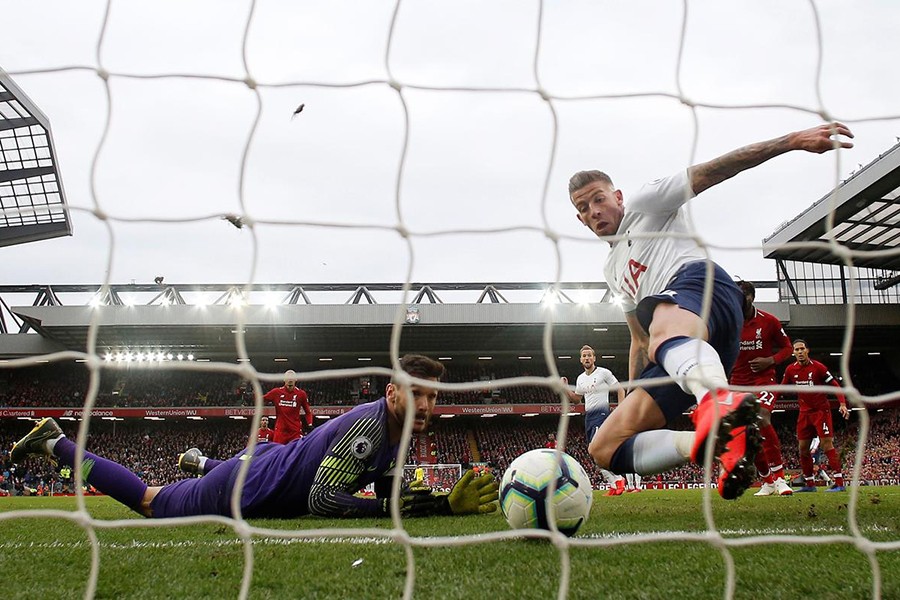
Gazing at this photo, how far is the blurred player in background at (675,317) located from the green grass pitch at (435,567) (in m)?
0.31

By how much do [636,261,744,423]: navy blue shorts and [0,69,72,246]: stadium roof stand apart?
63.8 ft

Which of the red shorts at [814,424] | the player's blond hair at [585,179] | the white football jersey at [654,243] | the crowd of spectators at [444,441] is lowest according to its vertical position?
the crowd of spectators at [444,441]

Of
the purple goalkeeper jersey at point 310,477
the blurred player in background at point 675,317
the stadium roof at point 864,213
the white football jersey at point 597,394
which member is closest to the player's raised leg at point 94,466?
the purple goalkeeper jersey at point 310,477

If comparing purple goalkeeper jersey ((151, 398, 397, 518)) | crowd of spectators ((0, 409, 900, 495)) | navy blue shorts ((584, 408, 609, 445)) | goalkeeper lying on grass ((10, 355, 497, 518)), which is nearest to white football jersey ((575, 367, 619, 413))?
navy blue shorts ((584, 408, 609, 445))

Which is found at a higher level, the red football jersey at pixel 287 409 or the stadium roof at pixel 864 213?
the stadium roof at pixel 864 213

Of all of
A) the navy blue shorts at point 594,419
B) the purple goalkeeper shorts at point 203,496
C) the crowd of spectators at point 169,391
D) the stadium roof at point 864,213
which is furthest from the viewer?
the crowd of spectators at point 169,391

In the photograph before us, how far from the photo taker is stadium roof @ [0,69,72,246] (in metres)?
20.5

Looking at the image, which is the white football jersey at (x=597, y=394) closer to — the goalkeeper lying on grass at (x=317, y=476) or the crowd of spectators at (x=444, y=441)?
the goalkeeper lying on grass at (x=317, y=476)

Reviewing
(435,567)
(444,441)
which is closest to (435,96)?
(435,567)

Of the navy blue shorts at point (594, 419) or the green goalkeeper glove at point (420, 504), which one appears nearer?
the green goalkeeper glove at point (420, 504)

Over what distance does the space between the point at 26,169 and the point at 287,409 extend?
1869cm

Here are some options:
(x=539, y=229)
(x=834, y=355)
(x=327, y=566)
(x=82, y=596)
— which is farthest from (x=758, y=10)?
(x=834, y=355)

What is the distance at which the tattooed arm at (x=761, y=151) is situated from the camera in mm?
2266

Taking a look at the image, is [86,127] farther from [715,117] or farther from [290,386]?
[290,386]
